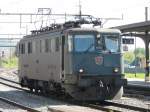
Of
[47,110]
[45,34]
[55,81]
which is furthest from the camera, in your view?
[45,34]

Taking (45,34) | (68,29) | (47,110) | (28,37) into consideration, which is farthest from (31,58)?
(47,110)

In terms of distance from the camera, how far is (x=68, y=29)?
66.2 feet

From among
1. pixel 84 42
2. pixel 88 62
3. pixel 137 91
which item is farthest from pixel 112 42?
pixel 137 91

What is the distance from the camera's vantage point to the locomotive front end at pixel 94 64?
19.9 metres

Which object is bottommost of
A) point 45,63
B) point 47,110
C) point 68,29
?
point 47,110

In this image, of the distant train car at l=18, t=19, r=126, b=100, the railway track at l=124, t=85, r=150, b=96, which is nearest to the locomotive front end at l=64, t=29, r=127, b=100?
the distant train car at l=18, t=19, r=126, b=100

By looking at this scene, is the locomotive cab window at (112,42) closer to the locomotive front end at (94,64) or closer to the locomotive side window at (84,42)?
the locomotive front end at (94,64)

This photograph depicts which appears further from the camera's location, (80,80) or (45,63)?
(45,63)

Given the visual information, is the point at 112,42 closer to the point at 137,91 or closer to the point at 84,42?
the point at 84,42

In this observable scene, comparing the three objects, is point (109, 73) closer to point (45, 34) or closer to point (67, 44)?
point (67, 44)

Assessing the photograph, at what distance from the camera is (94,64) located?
20172 mm

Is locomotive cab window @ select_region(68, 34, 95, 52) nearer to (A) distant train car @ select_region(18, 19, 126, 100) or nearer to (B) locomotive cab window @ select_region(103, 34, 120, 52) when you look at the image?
(A) distant train car @ select_region(18, 19, 126, 100)

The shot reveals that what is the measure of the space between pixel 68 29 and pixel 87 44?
3.23ft

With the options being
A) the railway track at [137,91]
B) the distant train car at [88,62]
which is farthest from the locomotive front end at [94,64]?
the railway track at [137,91]
